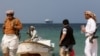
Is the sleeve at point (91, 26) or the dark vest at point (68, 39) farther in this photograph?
the dark vest at point (68, 39)

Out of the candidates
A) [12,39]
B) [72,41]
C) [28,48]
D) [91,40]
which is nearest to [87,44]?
[91,40]

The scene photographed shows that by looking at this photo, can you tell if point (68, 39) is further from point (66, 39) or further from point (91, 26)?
point (91, 26)

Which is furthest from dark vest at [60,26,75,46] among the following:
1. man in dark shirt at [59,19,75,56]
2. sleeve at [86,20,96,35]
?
sleeve at [86,20,96,35]

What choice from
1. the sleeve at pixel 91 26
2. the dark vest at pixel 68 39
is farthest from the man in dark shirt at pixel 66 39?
the sleeve at pixel 91 26

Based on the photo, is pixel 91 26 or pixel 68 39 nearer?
pixel 91 26

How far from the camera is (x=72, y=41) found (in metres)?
12.1

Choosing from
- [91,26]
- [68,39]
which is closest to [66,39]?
[68,39]

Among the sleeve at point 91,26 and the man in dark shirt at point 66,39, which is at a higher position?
the sleeve at point 91,26

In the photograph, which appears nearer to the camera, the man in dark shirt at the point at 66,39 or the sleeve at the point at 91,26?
the sleeve at the point at 91,26

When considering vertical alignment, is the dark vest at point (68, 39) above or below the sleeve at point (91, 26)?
below

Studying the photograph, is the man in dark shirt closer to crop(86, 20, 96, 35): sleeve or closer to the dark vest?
the dark vest

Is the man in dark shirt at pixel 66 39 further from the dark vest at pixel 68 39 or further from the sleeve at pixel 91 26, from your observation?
the sleeve at pixel 91 26

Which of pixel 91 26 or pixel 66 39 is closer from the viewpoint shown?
pixel 91 26

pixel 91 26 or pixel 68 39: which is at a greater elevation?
pixel 91 26
